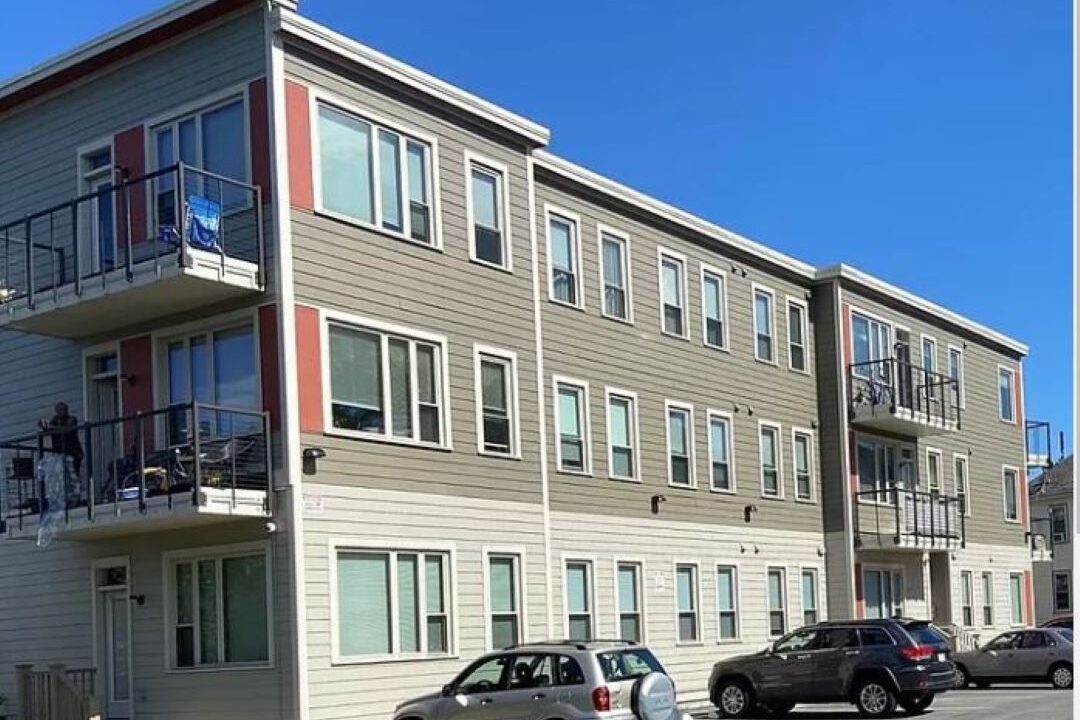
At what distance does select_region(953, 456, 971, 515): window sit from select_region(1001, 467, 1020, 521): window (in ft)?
11.1

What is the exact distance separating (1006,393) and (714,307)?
18.8 meters

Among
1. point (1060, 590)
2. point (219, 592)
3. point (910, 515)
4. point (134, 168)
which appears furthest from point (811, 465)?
point (1060, 590)

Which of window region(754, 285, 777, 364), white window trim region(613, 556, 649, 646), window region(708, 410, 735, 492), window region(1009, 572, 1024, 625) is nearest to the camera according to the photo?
white window trim region(613, 556, 649, 646)

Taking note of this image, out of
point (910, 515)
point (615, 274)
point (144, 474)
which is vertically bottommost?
point (910, 515)

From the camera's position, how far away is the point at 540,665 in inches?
618

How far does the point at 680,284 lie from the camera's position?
94.7 feet

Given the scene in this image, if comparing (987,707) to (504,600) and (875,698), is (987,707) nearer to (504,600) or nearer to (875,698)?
(875,698)

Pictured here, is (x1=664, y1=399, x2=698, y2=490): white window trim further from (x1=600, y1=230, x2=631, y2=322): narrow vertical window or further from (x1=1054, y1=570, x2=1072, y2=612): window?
(x1=1054, y1=570, x2=1072, y2=612): window

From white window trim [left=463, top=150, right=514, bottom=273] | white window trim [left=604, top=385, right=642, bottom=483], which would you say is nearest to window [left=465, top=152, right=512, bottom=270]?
white window trim [left=463, top=150, right=514, bottom=273]

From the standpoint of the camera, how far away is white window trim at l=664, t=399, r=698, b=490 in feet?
91.1

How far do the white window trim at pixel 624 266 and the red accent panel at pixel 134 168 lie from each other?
937 cm

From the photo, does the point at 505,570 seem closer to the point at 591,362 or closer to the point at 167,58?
the point at 591,362

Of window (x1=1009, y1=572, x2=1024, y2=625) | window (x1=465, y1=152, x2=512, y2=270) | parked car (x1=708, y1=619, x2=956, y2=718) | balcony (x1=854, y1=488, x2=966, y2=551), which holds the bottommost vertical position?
window (x1=1009, y1=572, x2=1024, y2=625)

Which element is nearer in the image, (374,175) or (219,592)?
(219,592)
